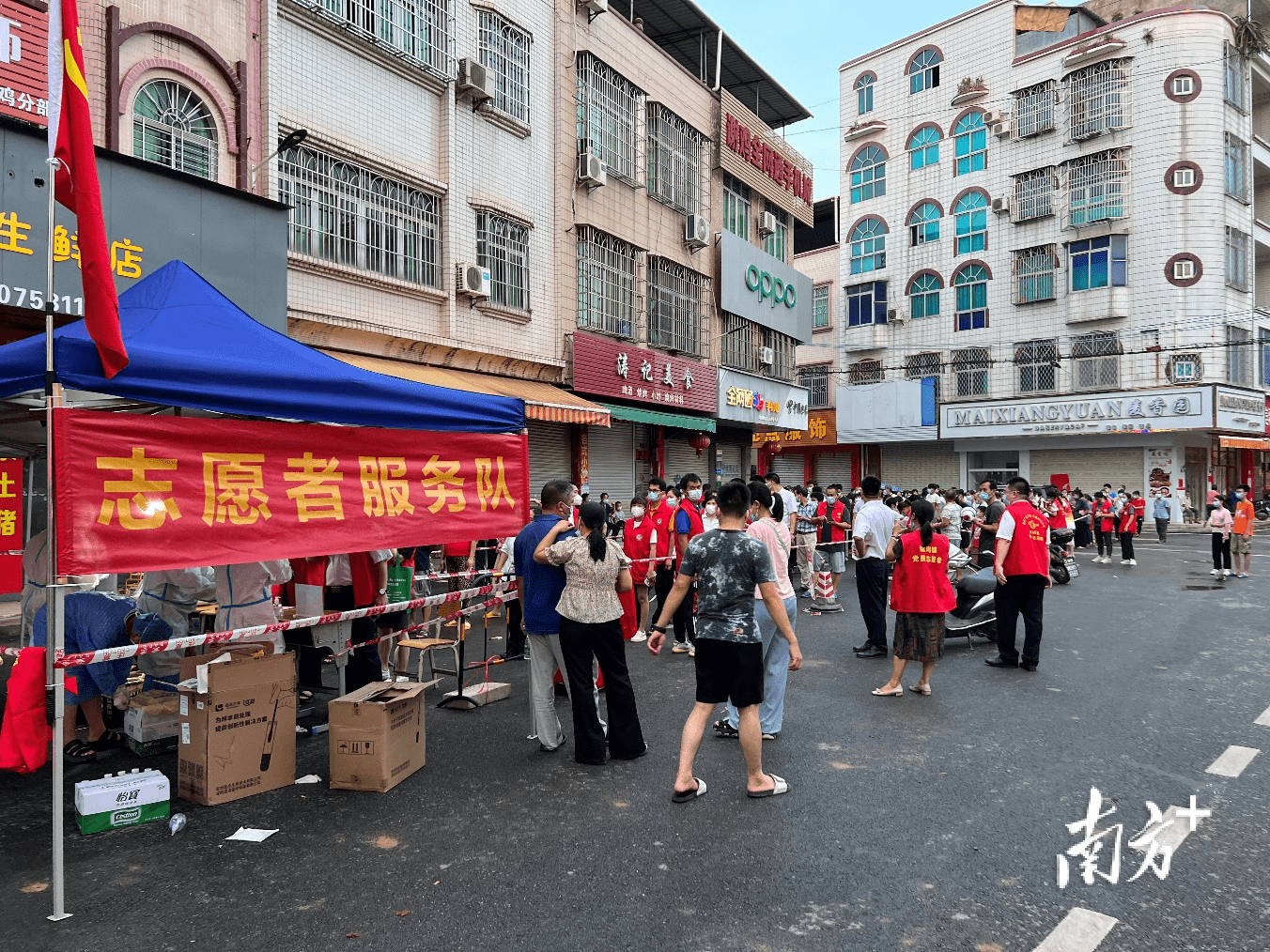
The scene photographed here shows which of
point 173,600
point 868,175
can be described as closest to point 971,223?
point 868,175

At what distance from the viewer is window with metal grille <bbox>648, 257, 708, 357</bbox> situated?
66.6 feet

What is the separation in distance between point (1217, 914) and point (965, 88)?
123 ft

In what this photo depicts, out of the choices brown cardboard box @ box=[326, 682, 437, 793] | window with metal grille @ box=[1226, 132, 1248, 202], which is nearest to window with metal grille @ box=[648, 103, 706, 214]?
brown cardboard box @ box=[326, 682, 437, 793]

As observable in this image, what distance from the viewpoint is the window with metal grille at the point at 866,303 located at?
3750cm

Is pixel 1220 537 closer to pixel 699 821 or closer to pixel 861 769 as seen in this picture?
pixel 861 769

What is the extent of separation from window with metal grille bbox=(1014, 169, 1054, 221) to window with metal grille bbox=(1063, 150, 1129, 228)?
26.6 inches

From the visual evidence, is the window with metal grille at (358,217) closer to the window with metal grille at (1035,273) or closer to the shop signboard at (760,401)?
the shop signboard at (760,401)

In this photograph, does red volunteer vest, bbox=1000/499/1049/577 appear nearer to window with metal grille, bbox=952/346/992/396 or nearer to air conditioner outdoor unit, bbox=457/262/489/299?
air conditioner outdoor unit, bbox=457/262/489/299

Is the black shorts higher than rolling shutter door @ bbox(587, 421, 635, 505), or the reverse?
rolling shutter door @ bbox(587, 421, 635, 505)

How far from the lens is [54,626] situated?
3740 millimetres

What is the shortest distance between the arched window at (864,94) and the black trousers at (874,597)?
35.0m

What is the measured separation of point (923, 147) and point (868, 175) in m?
2.77

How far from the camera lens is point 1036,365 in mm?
33094

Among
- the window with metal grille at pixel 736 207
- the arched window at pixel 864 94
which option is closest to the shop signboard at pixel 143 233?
the window with metal grille at pixel 736 207
